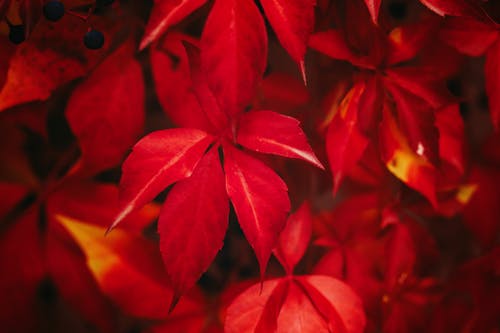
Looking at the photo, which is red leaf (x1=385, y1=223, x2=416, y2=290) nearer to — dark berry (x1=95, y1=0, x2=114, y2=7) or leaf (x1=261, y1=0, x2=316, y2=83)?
leaf (x1=261, y1=0, x2=316, y2=83)

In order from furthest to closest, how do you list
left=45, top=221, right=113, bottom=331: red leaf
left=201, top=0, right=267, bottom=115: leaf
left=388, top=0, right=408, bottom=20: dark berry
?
left=388, top=0, right=408, bottom=20: dark berry
left=45, top=221, right=113, bottom=331: red leaf
left=201, top=0, right=267, bottom=115: leaf

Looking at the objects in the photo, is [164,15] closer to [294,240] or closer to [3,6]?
[3,6]

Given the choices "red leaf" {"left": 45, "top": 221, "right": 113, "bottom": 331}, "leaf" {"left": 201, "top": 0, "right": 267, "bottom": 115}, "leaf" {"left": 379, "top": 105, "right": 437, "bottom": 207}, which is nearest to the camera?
"leaf" {"left": 201, "top": 0, "right": 267, "bottom": 115}

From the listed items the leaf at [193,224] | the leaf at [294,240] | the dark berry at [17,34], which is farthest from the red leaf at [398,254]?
the dark berry at [17,34]

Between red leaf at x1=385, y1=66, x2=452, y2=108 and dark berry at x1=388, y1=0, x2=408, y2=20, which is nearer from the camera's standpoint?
red leaf at x1=385, y1=66, x2=452, y2=108

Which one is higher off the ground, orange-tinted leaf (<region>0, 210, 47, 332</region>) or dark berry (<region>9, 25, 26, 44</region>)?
dark berry (<region>9, 25, 26, 44</region>)

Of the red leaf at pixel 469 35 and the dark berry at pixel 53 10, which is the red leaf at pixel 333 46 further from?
the dark berry at pixel 53 10

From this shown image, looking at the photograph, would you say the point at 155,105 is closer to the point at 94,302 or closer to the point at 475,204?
the point at 94,302

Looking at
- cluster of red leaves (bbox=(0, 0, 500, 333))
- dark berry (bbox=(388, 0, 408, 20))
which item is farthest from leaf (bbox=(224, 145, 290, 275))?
dark berry (bbox=(388, 0, 408, 20))
